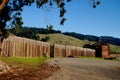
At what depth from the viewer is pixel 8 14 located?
2325 centimetres

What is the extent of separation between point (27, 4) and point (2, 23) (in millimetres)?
3340

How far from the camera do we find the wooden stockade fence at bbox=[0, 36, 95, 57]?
28794 millimetres

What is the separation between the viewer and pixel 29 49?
33.7 metres

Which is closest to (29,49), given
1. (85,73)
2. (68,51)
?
(68,51)

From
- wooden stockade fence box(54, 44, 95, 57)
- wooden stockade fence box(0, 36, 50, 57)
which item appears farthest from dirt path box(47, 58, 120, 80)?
wooden stockade fence box(54, 44, 95, 57)

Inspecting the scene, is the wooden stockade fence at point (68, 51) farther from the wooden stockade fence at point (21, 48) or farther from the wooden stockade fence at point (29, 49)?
the wooden stockade fence at point (21, 48)

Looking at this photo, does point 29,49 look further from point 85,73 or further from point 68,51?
point 85,73

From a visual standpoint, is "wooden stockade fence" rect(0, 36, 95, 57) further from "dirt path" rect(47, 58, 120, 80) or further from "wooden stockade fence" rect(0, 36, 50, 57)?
"dirt path" rect(47, 58, 120, 80)

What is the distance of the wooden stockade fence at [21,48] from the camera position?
2860 cm

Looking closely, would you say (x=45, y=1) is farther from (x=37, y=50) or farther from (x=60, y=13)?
(x=37, y=50)

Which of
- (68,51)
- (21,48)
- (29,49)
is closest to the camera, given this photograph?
(21,48)

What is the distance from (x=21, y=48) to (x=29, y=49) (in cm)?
248

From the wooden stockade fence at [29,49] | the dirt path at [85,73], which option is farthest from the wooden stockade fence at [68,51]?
the dirt path at [85,73]

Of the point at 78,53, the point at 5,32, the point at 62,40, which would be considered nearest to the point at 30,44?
the point at 5,32
